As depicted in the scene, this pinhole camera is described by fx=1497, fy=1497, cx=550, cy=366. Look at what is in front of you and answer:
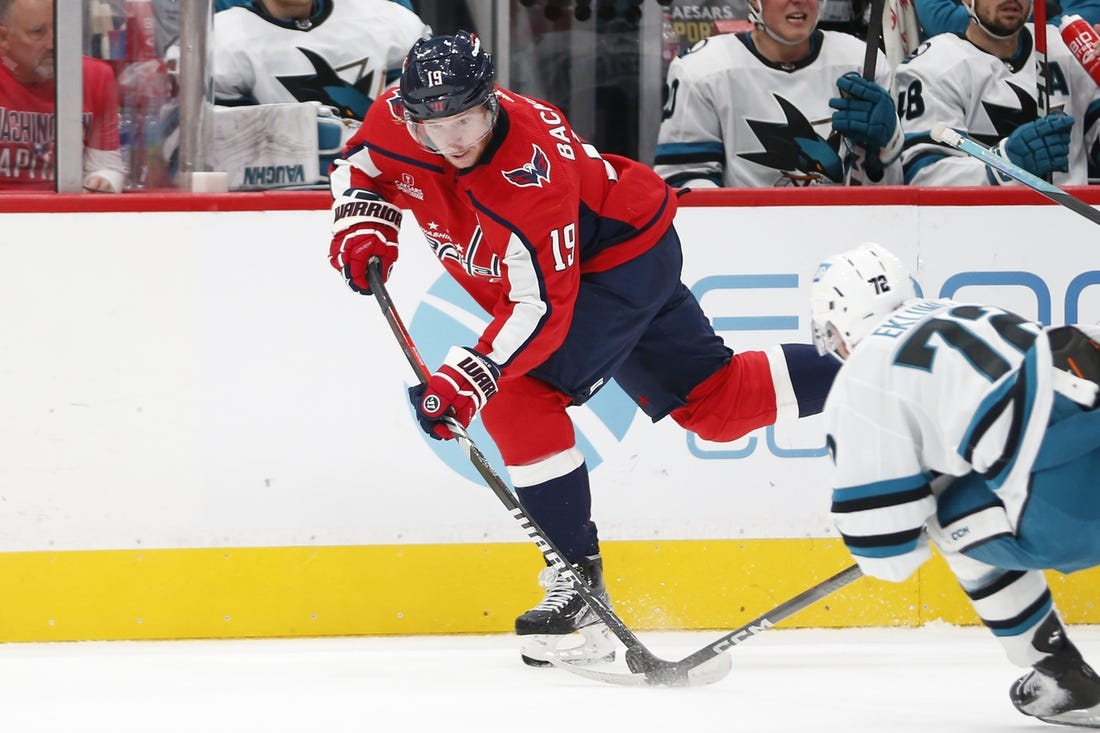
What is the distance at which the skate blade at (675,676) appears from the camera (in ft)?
→ 8.02

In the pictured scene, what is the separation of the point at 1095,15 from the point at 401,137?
2042mm

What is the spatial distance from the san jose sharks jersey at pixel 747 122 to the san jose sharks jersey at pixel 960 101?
0.08 meters

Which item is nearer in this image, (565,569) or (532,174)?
(532,174)

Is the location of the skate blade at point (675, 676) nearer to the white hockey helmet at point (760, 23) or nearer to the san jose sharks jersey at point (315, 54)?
the san jose sharks jersey at point (315, 54)

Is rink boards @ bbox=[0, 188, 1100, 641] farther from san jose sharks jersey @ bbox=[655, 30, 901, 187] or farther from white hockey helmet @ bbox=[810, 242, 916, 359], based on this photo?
white hockey helmet @ bbox=[810, 242, 916, 359]

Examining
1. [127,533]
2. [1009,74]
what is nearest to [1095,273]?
[1009,74]

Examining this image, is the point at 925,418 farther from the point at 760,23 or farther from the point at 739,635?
the point at 760,23

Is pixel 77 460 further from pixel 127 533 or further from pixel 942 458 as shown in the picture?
pixel 942 458

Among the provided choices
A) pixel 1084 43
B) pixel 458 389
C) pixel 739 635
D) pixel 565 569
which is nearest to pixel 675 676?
pixel 739 635

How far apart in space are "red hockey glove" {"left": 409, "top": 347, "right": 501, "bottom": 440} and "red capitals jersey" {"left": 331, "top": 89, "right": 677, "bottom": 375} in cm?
3

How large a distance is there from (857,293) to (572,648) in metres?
1.02

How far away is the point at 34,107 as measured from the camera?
2961mm

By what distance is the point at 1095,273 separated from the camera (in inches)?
118

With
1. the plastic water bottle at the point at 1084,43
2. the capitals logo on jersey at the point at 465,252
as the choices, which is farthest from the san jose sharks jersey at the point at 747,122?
the capitals logo on jersey at the point at 465,252
